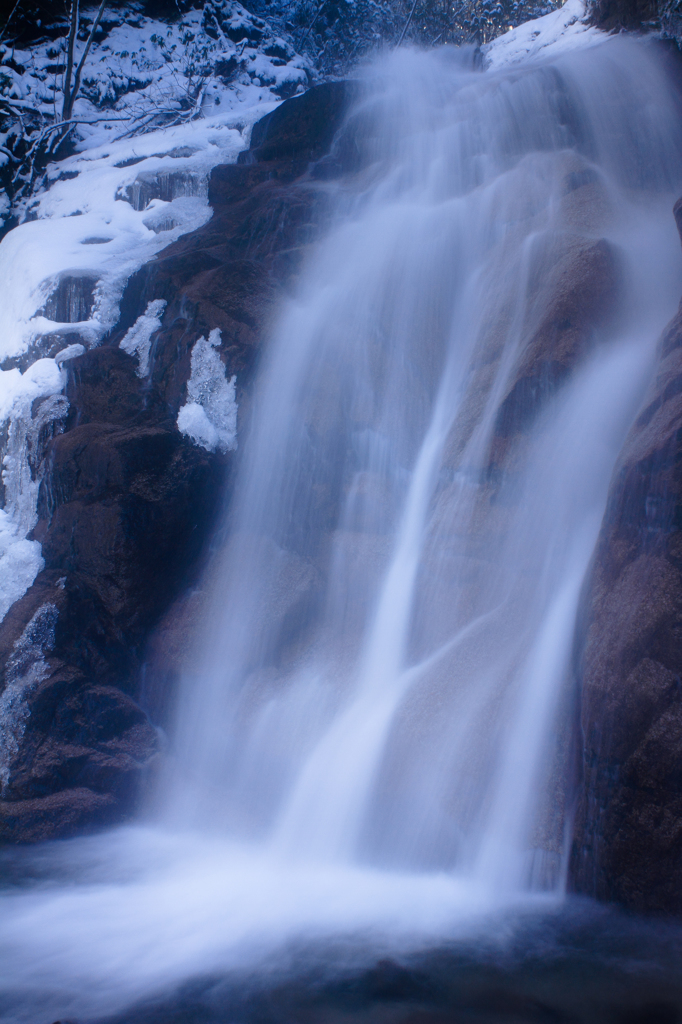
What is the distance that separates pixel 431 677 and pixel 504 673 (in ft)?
1.93

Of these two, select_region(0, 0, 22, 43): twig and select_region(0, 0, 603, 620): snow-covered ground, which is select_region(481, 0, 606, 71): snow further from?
select_region(0, 0, 22, 43): twig

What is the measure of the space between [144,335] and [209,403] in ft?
5.25

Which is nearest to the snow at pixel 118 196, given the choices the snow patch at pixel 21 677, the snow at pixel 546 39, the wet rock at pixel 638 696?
the snow patch at pixel 21 677

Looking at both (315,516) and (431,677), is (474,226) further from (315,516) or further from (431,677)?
(431,677)

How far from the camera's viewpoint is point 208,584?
243 inches

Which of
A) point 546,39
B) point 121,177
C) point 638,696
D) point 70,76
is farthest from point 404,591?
point 70,76

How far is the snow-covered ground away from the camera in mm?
6887

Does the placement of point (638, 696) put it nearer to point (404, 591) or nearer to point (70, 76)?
point (404, 591)

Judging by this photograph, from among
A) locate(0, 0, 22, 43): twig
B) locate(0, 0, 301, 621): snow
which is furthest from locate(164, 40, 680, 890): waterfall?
locate(0, 0, 22, 43): twig

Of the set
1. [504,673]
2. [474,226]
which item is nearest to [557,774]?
[504,673]

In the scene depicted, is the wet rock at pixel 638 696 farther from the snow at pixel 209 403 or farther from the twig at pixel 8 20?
the twig at pixel 8 20

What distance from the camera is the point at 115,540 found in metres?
5.86

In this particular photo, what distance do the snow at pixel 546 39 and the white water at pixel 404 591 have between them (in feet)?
12.4

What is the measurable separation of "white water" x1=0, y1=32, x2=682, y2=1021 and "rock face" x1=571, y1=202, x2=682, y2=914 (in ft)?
1.03
